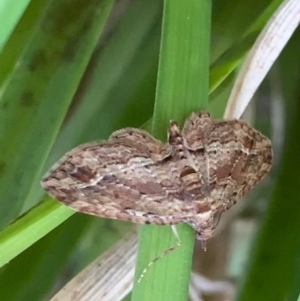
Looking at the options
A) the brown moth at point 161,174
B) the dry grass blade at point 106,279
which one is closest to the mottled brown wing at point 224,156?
the brown moth at point 161,174

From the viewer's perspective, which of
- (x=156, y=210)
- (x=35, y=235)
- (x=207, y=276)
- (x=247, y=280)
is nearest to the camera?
(x=35, y=235)

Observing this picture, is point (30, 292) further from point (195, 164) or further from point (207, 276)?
point (207, 276)

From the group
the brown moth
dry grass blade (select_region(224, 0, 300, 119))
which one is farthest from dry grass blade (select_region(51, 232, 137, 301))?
dry grass blade (select_region(224, 0, 300, 119))

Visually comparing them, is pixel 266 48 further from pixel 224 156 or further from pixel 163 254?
pixel 163 254

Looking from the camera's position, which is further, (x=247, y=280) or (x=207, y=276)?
(x=207, y=276)

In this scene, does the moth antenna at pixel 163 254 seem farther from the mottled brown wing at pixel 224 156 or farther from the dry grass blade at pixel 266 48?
the dry grass blade at pixel 266 48

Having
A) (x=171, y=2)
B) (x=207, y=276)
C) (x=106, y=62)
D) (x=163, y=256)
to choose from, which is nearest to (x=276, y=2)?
(x=171, y=2)

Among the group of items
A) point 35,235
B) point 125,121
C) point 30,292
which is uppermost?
point 125,121
